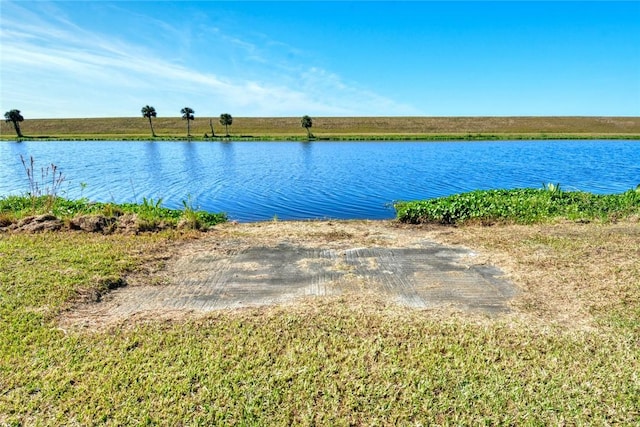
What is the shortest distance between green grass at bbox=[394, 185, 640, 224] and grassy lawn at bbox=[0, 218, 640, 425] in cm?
492

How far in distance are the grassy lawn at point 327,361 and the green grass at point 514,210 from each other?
16.1 feet

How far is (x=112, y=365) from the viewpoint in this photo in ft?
13.3

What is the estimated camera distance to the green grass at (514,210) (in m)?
11.1

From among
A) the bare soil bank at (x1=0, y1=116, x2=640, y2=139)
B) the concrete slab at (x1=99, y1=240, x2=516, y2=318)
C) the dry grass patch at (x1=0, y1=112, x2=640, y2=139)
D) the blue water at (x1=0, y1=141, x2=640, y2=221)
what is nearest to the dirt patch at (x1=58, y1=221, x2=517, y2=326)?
the concrete slab at (x1=99, y1=240, x2=516, y2=318)

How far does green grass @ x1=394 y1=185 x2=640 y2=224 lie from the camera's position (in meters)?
11.1

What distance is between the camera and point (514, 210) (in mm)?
11602

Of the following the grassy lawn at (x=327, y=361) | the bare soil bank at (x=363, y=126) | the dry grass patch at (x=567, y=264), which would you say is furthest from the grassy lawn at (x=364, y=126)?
the grassy lawn at (x=327, y=361)

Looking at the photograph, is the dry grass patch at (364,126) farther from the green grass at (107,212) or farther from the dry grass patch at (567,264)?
Answer: the dry grass patch at (567,264)

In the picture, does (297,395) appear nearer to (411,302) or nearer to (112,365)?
(112,365)

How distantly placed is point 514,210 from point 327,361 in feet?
31.4

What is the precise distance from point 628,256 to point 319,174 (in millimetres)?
20399

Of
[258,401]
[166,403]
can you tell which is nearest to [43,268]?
[166,403]

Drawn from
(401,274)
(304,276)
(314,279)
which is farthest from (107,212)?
(401,274)

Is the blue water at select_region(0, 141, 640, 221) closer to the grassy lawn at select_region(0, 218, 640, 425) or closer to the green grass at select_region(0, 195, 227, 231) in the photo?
the green grass at select_region(0, 195, 227, 231)
